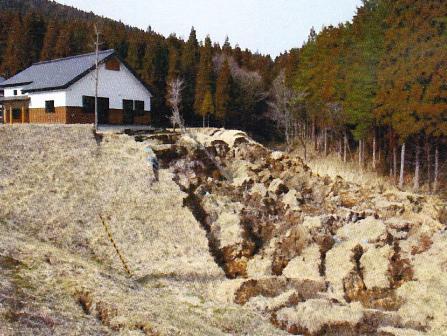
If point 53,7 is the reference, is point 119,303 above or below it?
below

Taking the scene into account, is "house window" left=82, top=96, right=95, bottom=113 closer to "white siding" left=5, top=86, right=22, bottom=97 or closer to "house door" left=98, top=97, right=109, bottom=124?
"house door" left=98, top=97, right=109, bottom=124

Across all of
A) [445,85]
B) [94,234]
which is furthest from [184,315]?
[445,85]

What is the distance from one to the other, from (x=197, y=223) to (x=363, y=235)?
6.49 meters

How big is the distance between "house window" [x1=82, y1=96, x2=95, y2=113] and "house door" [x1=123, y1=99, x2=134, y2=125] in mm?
2424

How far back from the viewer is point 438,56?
2422cm

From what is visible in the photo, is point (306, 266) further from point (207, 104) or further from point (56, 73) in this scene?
point (207, 104)

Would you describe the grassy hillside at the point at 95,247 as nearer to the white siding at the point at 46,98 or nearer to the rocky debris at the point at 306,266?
the rocky debris at the point at 306,266

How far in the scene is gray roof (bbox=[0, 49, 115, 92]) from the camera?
91.6 feet

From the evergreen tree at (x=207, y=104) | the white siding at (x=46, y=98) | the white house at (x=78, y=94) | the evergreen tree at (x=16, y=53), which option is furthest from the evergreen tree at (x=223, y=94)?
the evergreen tree at (x=16, y=53)

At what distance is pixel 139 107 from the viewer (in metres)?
31.4

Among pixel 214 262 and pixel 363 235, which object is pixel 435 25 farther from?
pixel 214 262

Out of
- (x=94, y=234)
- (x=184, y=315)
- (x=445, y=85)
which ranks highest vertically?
(x=445, y=85)

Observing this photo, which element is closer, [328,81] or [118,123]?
→ [118,123]

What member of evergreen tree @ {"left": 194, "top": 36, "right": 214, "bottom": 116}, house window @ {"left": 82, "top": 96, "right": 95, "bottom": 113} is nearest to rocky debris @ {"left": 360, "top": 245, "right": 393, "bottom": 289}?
house window @ {"left": 82, "top": 96, "right": 95, "bottom": 113}
